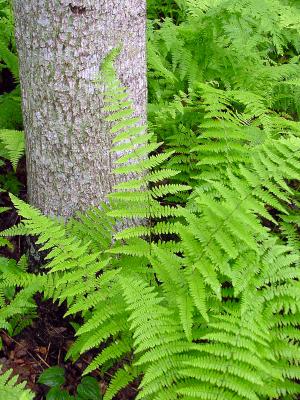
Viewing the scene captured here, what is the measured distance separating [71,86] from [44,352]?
1.72 meters

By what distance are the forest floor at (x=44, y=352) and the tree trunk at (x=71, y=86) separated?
29.2 inches

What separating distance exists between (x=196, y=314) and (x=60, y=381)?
909 mm

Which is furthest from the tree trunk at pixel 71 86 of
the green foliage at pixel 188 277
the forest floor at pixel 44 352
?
the forest floor at pixel 44 352

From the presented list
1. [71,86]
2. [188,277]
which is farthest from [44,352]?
[71,86]

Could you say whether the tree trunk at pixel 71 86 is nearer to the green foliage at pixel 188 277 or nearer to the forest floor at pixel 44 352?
the green foliage at pixel 188 277

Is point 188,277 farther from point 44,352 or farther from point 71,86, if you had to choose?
point 71,86

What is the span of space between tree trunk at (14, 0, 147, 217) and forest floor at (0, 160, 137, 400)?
0.74 m

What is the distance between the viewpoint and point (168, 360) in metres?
2.23

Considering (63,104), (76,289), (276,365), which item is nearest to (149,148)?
(63,104)

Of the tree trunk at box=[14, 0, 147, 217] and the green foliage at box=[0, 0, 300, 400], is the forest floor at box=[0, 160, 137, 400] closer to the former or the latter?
the green foliage at box=[0, 0, 300, 400]

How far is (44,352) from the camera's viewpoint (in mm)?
2893

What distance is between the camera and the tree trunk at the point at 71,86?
254 centimetres

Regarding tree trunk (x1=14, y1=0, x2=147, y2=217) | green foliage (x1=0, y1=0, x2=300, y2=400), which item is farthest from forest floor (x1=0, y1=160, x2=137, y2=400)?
tree trunk (x1=14, y1=0, x2=147, y2=217)

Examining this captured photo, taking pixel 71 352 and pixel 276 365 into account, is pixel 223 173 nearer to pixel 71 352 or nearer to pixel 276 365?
pixel 276 365
